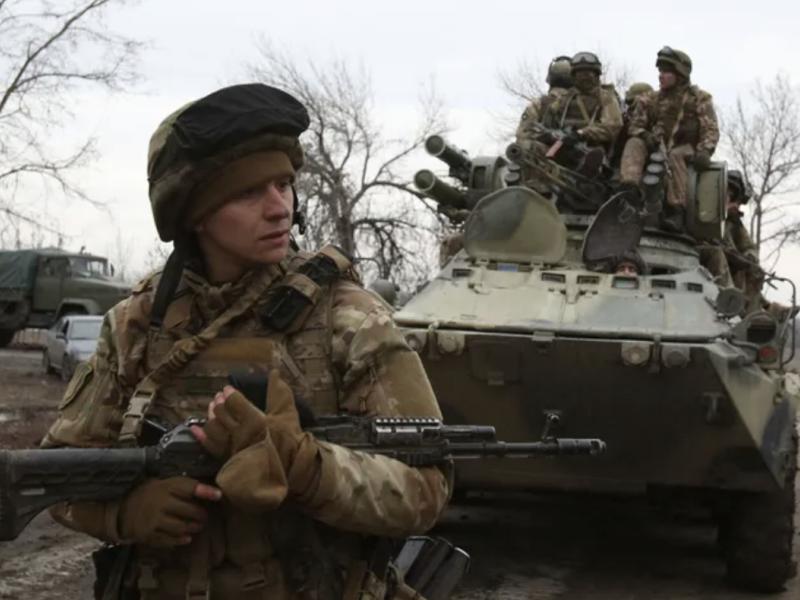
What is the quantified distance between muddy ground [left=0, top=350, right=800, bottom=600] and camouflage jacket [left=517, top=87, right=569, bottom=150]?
8.01 feet

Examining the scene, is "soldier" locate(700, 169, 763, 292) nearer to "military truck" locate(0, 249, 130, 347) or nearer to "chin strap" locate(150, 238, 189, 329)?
"chin strap" locate(150, 238, 189, 329)

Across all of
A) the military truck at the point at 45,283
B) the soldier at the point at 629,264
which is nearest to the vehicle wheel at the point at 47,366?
the military truck at the point at 45,283

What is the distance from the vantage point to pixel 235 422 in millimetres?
2137

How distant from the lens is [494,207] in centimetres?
822

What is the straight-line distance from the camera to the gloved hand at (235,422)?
6.99 feet

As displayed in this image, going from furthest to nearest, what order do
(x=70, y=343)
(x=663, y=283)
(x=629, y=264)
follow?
(x=70, y=343) < (x=629, y=264) < (x=663, y=283)

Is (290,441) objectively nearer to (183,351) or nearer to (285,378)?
(285,378)

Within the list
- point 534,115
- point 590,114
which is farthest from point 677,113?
point 534,115

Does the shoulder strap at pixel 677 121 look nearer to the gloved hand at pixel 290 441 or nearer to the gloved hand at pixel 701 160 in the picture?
the gloved hand at pixel 701 160

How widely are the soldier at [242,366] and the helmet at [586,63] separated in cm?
704

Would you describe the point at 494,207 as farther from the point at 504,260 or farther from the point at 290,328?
the point at 290,328

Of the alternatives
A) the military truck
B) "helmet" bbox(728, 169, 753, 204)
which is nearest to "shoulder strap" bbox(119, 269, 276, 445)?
"helmet" bbox(728, 169, 753, 204)

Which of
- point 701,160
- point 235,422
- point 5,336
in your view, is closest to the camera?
point 235,422

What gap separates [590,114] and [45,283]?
1898cm
